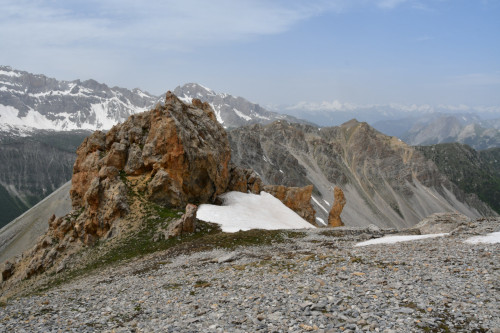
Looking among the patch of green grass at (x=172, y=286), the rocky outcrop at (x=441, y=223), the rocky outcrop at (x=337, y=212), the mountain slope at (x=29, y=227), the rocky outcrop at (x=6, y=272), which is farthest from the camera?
the mountain slope at (x=29, y=227)

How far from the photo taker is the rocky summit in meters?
39.9

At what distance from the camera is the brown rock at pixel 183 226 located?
3810cm

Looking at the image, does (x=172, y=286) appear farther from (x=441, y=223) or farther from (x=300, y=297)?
(x=441, y=223)

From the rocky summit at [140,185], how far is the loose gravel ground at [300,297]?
15888mm

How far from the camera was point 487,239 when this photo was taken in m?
24.3

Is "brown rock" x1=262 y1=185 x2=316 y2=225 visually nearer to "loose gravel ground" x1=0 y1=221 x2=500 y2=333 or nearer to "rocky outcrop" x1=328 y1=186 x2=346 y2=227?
"rocky outcrop" x1=328 y1=186 x2=346 y2=227

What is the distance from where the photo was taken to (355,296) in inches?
555

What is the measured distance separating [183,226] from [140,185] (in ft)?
38.8

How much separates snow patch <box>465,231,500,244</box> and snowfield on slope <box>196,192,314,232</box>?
2375cm

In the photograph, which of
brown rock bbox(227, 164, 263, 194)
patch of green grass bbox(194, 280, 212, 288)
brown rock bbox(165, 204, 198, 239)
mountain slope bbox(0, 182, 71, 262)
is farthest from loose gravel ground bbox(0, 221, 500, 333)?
mountain slope bbox(0, 182, 71, 262)

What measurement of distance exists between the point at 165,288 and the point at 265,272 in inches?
235

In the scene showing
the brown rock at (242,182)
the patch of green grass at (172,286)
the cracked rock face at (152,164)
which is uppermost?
the cracked rock face at (152,164)

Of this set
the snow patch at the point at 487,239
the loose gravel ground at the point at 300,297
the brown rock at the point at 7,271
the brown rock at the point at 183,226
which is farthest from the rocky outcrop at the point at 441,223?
the brown rock at the point at 7,271

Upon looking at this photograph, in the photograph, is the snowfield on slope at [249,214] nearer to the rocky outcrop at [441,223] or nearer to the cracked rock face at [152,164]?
the cracked rock face at [152,164]
